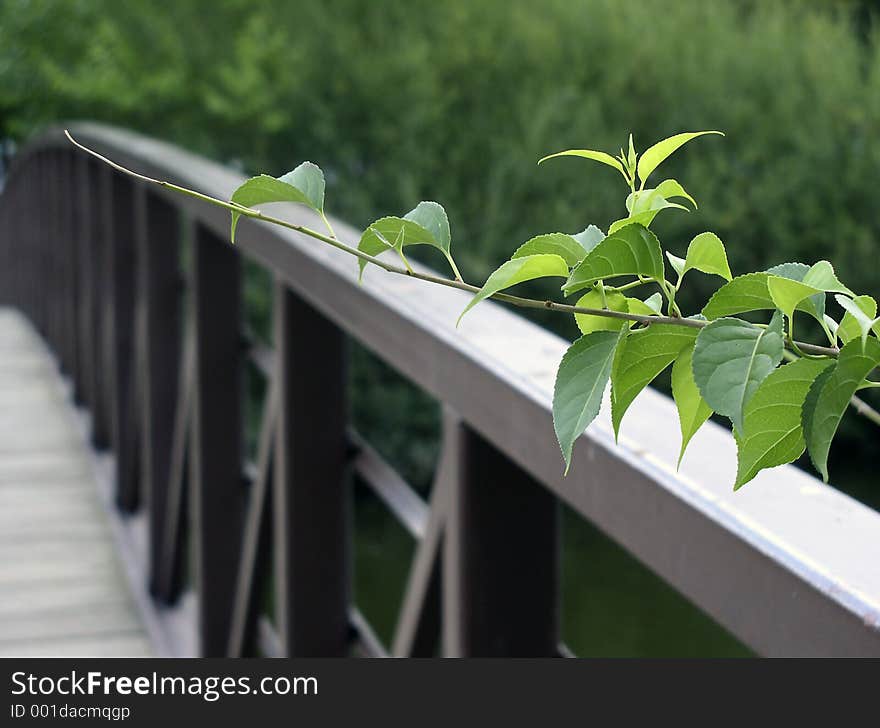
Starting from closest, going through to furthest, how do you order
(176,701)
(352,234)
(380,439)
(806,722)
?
(806,722) → (176,701) → (352,234) → (380,439)

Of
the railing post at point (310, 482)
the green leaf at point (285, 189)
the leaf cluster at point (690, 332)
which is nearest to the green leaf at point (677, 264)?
the leaf cluster at point (690, 332)

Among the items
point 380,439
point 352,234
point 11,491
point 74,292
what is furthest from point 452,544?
point 380,439

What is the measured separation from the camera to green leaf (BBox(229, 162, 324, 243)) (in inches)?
21.0

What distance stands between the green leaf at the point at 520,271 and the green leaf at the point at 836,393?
0.11 m

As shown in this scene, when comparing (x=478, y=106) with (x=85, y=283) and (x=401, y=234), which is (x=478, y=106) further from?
(x=401, y=234)

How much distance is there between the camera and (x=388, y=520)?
8234 millimetres

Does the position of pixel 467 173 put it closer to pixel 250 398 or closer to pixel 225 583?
pixel 250 398

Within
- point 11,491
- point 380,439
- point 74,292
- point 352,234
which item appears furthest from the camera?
point 380,439

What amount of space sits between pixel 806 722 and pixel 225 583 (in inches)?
79.8

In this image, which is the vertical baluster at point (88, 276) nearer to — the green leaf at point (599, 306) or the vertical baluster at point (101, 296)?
the vertical baluster at point (101, 296)

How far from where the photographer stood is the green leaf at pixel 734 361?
422mm

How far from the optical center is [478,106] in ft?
30.0

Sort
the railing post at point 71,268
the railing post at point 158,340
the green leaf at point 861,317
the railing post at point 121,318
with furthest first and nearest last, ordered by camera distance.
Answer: the railing post at point 71,268
the railing post at point 121,318
the railing post at point 158,340
the green leaf at point 861,317

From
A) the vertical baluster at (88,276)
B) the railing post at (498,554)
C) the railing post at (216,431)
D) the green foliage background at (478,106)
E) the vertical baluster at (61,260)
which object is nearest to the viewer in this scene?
the railing post at (498,554)
